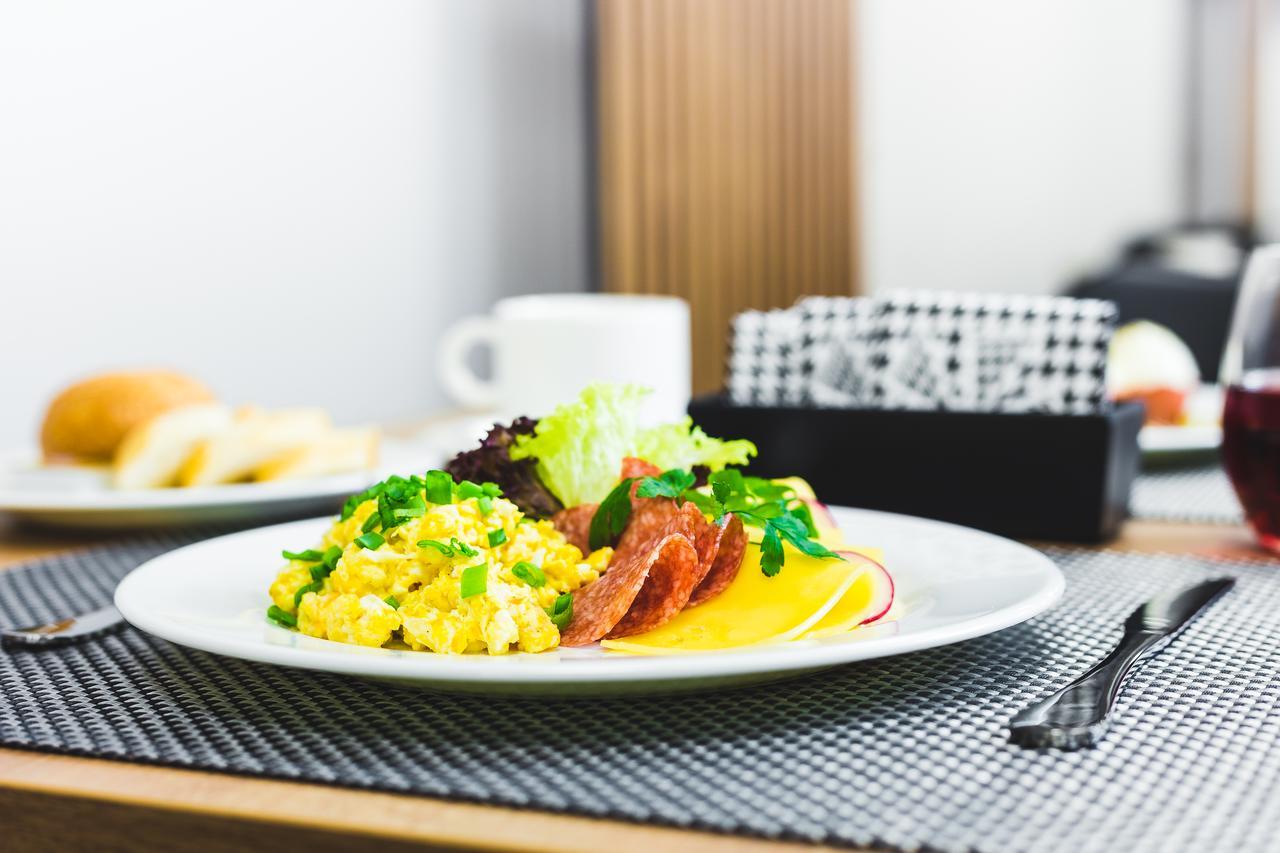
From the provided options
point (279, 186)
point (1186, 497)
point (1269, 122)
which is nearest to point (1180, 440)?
point (1186, 497)

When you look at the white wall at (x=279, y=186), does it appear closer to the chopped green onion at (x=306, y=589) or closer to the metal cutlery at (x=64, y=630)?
the metal cutlery at (x=64, y=630)

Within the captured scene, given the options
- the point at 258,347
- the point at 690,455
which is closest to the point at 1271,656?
the point at 690,455

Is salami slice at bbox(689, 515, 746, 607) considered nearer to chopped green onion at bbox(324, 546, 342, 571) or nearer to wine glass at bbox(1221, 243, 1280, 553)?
chopped green onion at bbox(324, 546, 342, 571)

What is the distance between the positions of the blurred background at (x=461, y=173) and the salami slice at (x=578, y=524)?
151 cm

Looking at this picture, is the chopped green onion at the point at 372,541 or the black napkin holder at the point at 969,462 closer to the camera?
the chopped green onion at the point at 372,541

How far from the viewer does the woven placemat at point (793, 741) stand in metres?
0.48

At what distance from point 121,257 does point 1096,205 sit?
6.34m

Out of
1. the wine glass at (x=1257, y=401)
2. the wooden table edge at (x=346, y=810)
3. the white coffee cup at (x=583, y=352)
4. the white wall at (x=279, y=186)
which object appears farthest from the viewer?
the white wall at (x=279, y=186)

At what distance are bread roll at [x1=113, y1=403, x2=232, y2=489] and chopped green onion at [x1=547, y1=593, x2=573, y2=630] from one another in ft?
2.22

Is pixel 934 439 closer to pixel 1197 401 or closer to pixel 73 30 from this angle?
pixel 1197 401

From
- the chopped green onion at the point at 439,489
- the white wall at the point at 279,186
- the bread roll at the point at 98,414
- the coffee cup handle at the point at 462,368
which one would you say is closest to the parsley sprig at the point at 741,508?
the chopped green onion at the point at 439,489

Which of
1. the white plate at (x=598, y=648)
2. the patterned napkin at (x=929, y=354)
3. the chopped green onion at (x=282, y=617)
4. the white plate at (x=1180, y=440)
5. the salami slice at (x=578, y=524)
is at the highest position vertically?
Result: the patterned napkin at (x=929, y=354)

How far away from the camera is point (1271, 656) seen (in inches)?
27.8

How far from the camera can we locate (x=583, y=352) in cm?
145
